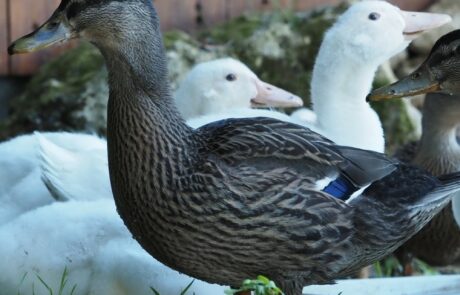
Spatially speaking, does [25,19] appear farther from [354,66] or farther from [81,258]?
[81,258]

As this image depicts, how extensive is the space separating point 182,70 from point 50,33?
14.4 ft

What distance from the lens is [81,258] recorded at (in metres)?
5.26

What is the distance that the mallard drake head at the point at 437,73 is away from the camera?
18.6ft

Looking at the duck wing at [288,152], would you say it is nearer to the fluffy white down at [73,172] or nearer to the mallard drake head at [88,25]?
the mallard drake head at [88,25]

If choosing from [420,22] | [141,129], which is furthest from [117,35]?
[420,22]

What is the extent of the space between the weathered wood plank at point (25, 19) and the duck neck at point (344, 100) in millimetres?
3057

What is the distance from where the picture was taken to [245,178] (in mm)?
4535

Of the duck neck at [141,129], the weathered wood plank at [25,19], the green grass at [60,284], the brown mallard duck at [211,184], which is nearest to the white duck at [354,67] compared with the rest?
the brown mallard duck at [211,184]

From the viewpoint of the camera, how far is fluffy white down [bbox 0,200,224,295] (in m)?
5.17

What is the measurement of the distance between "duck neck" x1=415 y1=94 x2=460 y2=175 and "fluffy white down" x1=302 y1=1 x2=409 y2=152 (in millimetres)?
505

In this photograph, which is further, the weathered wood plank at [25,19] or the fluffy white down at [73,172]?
the weathered wood plank at [25,19]

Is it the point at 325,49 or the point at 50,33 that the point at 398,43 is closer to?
the point at 325,49

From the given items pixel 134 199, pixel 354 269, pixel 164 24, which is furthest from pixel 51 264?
pixel 164 24

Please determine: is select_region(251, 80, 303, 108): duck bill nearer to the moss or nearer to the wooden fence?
the moss
